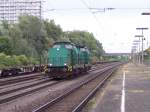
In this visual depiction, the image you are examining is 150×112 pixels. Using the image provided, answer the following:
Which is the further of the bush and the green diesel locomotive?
the bush

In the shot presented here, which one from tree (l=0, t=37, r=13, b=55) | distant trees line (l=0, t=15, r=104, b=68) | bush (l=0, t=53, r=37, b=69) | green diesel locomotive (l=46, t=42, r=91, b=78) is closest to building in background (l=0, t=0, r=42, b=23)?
distant trees line (l=0, t=15, r=104, b=68)

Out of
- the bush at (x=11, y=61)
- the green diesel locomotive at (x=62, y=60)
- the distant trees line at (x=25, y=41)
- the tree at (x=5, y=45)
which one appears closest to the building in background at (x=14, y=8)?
the distant trees line at (x=25, y=41)

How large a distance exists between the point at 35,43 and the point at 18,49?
9030mm

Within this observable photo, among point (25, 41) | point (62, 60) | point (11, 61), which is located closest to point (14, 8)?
point (25, 41)

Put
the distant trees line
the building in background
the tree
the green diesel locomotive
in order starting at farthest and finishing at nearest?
the building in background < the distant trees line < the tree < the green diesel locomotive

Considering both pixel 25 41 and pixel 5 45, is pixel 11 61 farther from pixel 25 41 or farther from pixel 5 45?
pixel 25 41

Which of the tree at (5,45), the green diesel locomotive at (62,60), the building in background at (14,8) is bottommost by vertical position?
the green diesel locomotive at (62,60)

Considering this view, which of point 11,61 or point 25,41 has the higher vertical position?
point 25,41

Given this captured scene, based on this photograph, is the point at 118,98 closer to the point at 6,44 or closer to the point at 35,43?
the point at 6,44

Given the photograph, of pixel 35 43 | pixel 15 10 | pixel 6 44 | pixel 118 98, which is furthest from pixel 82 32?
pixel 118 98

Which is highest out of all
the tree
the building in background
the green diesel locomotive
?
the building in background

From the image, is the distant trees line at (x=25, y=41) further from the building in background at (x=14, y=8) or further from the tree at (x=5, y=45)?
the building in background at (x=14, y=8)

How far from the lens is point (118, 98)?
23594 millimetres

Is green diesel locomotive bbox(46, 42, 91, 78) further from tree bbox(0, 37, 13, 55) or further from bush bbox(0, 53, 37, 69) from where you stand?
tree bbox(0, 37, 13, 55)
